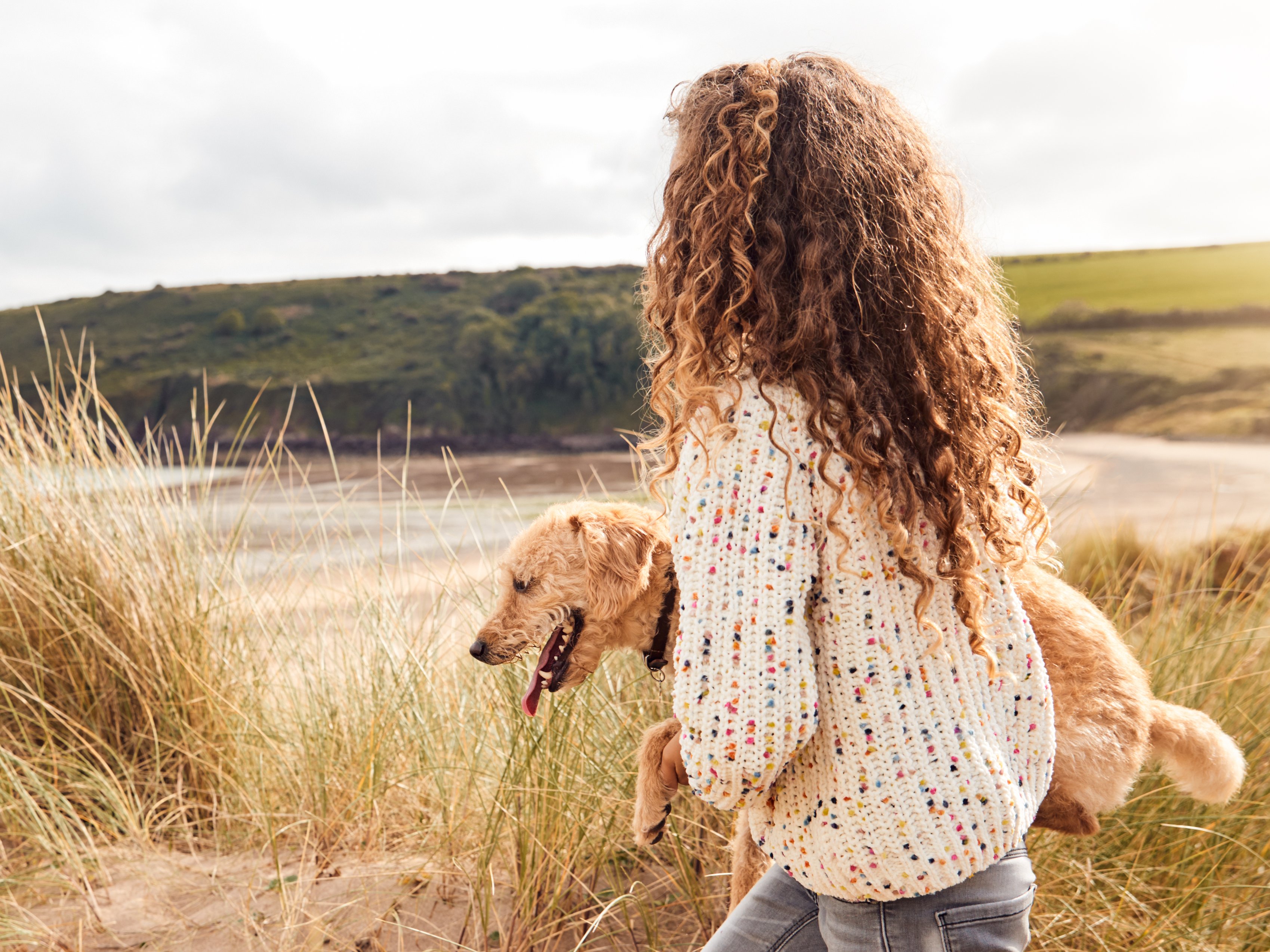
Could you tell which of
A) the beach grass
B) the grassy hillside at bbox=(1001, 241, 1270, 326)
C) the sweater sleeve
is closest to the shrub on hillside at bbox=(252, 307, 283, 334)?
the grassy hillside at bbox=(1001, 241, 1270, 326)

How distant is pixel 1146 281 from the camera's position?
42.1 m

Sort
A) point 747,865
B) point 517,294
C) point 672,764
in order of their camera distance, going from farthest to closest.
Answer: point 517,294 < point 747,865 < point 672,764

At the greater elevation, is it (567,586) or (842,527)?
(842,527)

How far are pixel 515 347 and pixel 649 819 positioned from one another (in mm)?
53343

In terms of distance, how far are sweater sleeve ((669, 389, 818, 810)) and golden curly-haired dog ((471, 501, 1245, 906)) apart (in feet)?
0.96

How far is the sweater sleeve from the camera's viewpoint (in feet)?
3.86

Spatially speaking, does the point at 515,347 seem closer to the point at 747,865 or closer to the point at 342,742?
the point at 342,742

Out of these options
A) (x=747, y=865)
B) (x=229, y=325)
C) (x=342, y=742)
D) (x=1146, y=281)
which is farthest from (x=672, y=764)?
(x=229, y=325)

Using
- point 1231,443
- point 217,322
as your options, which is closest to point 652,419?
point 1231,443

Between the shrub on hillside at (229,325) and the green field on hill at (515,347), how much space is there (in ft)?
0.56

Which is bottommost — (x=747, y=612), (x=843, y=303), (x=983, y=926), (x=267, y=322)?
(x=983, y=926)

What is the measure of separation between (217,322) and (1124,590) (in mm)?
65109

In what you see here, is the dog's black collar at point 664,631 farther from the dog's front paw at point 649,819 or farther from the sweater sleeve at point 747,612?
the sweater sleeve at point 747,612

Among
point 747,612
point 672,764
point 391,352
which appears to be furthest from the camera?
point 391,352
